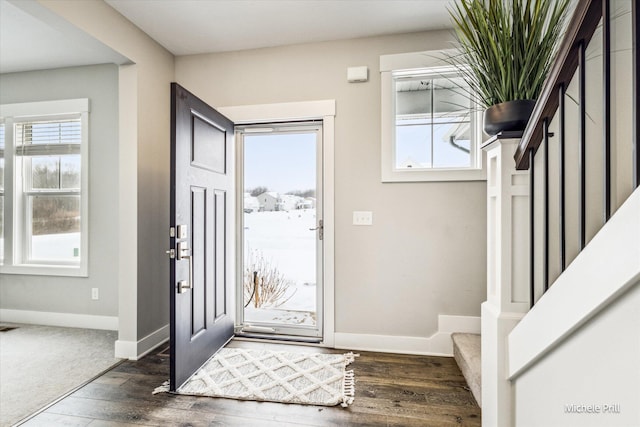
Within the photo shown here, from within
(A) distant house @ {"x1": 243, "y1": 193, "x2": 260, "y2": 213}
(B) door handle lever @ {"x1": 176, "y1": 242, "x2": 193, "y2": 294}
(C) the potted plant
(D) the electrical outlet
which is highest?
(C) the potted plant

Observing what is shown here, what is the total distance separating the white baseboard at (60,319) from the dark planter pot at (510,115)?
3.55 metres

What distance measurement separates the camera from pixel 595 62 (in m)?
1.63

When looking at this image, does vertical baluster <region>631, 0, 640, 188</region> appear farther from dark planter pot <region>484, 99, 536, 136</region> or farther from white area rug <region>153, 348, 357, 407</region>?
white area rug <region>153, 348, 357, 407</region>

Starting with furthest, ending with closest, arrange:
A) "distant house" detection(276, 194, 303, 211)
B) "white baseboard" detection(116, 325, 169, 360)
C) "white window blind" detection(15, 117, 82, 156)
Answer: "white window blind" detection(15, 117, 82, 156), "distant house" detection(276, 194, 303, 211), "white baseboard" detection(116, 325, 169, 360)

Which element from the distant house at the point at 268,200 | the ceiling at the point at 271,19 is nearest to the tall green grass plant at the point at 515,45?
the ceiling at the point at 271,19

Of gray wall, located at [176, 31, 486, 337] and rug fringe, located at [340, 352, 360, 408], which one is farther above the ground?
gray wall, located at [176, 31, 486, 337]

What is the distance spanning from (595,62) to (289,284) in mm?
2610

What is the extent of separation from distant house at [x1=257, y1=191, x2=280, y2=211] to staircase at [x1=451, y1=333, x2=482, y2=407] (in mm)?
1881

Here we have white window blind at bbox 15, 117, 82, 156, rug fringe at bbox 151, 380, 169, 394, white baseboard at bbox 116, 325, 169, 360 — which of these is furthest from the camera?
white window blind at bbox 15, 117, 82, 156

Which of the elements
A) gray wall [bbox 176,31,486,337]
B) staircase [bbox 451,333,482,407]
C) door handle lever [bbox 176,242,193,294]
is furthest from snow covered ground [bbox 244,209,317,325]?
staircase [bbox 451,333,482,407]

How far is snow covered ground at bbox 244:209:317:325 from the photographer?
3008 millimetres

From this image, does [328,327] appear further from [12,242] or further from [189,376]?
[12,242]

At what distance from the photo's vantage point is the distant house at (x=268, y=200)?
3.07 m

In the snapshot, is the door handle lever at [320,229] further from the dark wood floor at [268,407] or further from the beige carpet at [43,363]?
the beige carpet at [43,363]
